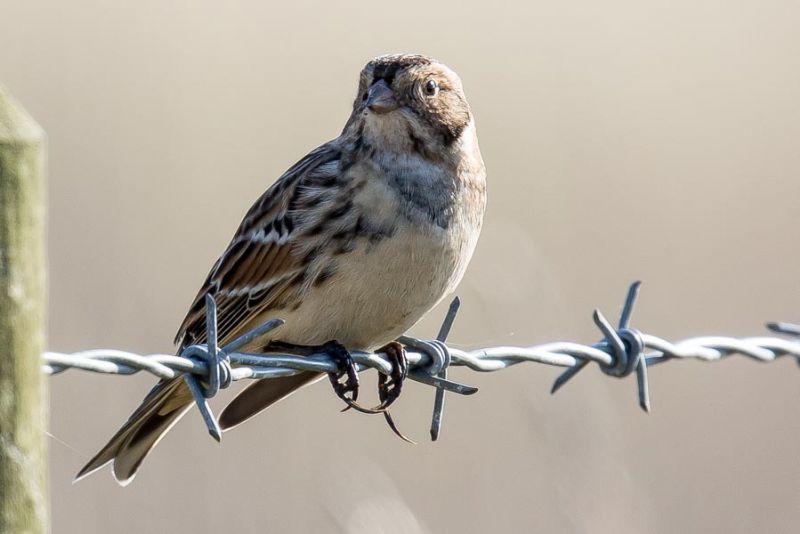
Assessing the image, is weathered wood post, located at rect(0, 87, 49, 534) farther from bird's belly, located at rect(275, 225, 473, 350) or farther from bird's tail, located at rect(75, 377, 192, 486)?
bird's belly, located at rect(275, 225, 473, 350)

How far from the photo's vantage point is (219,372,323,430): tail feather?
4.27 meters

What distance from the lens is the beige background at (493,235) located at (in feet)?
17.7

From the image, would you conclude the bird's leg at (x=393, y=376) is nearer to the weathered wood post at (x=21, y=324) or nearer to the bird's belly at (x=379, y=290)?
the bird's belly at (x=379, y=290)

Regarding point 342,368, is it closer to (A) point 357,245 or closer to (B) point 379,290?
(B) point 379,290

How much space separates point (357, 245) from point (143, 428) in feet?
2.94

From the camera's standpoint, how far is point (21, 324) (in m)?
1.90

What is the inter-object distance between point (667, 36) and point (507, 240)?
6.21 meters

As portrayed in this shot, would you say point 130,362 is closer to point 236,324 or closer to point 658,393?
point 236,324

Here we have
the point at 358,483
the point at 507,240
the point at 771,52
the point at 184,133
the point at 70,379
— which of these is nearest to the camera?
the point at 358,483

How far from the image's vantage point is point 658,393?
23.1 ft

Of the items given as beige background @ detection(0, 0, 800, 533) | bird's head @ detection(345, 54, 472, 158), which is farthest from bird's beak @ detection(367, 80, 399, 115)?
beige background @ detection(0, 0, 800, 533)

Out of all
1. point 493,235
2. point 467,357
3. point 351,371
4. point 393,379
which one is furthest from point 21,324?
point 493,235

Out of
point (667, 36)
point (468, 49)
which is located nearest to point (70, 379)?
point (468, 49)

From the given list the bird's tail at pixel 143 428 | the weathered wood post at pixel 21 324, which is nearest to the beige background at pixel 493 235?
the bird's tail at pixel 143 428
